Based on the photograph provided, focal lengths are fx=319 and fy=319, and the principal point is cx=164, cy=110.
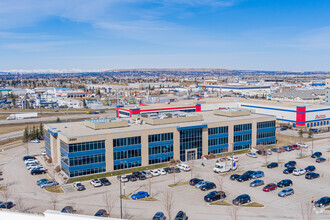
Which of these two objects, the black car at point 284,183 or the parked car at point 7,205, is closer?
the parked car at point 7,205

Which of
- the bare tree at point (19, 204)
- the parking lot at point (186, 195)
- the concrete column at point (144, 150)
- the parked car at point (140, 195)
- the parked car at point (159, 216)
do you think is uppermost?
the concrete column at point (144, 150)

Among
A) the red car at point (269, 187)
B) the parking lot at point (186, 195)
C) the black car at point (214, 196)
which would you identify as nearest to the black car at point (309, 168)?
the parking lot at point (186, 195)

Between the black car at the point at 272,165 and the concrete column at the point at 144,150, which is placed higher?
the concrete column at the point at 144,150

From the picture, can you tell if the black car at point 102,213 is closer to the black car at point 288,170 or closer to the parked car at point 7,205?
the parked car at point 7,205

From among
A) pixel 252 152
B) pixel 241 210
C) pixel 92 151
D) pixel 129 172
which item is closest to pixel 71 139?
pixel 92 151

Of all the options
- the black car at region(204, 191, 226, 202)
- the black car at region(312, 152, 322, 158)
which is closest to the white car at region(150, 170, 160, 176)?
the black car at region(204, 191, 226, 202)

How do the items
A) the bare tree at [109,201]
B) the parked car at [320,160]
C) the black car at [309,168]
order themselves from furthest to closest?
the parked car at [320,160] < the black car at [309,168] < the bare tree at [109,201]
